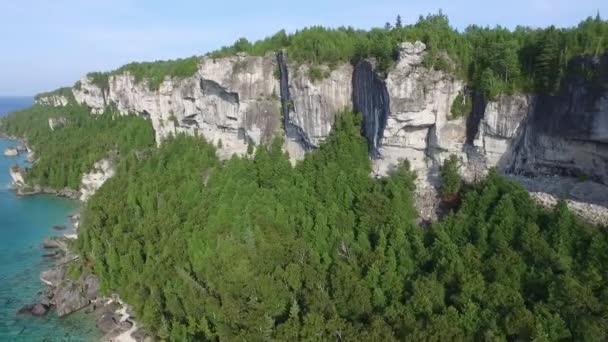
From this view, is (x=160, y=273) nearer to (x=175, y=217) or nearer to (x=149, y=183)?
(x=175, y=217)

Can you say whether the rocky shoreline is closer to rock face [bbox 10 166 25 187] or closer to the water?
the water

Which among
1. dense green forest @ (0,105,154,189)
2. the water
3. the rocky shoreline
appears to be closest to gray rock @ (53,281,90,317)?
the rocky shoreline

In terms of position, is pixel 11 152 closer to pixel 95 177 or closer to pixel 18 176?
pixel 18 176

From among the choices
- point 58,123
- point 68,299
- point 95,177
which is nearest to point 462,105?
point 68,299

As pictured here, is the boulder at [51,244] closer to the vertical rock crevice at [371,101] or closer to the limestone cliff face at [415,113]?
the vertical rock crevice at [371,101]

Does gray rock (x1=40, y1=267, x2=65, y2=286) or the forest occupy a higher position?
the forest
